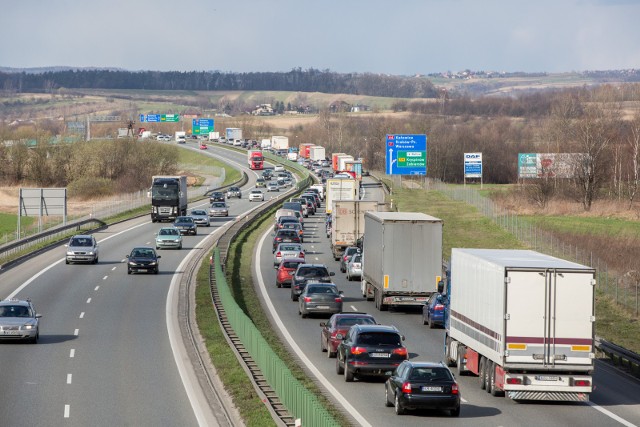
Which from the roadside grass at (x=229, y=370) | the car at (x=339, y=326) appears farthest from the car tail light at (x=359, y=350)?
the car at (x=339, y=326)

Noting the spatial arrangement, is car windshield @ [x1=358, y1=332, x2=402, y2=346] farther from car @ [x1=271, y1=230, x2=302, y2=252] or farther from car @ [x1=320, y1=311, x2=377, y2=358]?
car @ [x1=271, y1=230, x2=302, y2=252]

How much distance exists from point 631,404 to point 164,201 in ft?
211

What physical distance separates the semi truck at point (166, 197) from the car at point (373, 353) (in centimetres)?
6004

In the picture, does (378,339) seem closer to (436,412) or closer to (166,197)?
(436,412)

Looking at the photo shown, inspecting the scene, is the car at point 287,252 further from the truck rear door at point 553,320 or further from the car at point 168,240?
the truck rear door at point 553,320

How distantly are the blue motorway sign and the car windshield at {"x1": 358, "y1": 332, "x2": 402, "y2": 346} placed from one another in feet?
181

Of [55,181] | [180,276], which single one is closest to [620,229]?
[180,276]

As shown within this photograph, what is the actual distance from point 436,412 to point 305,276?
23039 mm

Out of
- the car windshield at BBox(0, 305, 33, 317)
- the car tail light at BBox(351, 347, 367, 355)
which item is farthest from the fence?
the car windshield at BBox(0, 305, 33, 317)

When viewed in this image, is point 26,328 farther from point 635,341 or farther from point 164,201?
point 164,201

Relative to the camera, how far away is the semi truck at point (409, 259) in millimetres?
42469

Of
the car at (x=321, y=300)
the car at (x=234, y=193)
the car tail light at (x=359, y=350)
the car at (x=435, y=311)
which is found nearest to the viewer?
the car tail light at (x=359, y=350)

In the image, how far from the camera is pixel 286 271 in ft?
172

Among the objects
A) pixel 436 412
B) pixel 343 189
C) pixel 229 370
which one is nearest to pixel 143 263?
pixel 229 370
